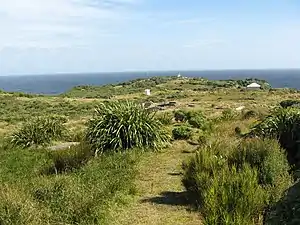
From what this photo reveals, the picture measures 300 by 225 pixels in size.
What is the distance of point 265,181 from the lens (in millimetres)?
8250

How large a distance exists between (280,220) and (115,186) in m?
4.79

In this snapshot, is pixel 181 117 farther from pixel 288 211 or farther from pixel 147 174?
pixel 288 211

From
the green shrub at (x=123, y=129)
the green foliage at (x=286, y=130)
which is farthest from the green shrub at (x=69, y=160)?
the green foliage at (x=286, y=130)

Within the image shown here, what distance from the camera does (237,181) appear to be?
6859 mm

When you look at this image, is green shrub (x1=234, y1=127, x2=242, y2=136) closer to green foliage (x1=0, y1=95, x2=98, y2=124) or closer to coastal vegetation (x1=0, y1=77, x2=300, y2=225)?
coastal vegetation (x1=0, y1=77, x2=300, y2=225)

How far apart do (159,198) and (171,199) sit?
0.28 m

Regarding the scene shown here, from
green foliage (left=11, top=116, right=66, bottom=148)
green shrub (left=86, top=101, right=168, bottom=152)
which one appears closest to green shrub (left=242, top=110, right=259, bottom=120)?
green shrub (left=86, top=101, right=168, bottom=152)

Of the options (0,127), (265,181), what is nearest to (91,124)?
(265,181)

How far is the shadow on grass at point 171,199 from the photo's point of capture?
8672 millimetres

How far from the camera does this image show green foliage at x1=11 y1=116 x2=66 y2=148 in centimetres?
1748

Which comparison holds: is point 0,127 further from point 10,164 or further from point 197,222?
point 197,222

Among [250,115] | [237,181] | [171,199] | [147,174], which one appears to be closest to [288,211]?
[237,181]

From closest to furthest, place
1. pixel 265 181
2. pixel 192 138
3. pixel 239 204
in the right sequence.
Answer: pixel 239 204
pixel 265 181
pixel 192 138

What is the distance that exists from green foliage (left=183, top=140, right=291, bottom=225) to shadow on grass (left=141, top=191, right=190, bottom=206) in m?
0.18
